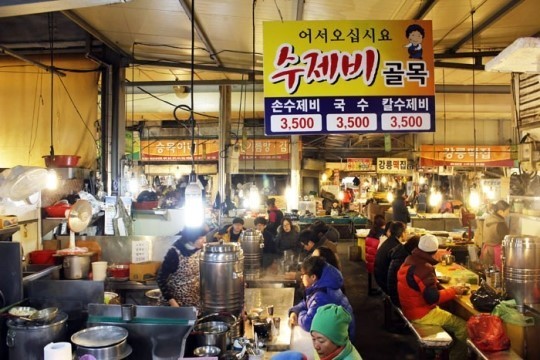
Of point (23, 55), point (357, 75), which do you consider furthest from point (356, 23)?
point (23, 55)

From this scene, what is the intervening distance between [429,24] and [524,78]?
3.64 m

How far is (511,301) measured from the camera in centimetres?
520

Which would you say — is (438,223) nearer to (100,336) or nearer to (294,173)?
(294,173)

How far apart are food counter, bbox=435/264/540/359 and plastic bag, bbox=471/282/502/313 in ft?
0.30

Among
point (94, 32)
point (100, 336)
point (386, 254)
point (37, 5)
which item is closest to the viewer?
point (37, 5)

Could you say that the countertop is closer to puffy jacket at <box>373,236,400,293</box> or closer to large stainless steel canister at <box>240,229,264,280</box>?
large stainless steel canister at <box>240,229,264,280</box>

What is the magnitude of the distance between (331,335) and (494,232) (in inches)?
247

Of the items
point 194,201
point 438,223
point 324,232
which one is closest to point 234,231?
point 324,232

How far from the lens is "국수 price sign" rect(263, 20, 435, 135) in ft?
15.3

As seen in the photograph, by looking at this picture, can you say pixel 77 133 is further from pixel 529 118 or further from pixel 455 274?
pixel 529 118

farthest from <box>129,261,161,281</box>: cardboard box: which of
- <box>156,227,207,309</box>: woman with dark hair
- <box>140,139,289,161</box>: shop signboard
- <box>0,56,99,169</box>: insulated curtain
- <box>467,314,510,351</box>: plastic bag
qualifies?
<box>140,139,289,161</box>: shop signboard

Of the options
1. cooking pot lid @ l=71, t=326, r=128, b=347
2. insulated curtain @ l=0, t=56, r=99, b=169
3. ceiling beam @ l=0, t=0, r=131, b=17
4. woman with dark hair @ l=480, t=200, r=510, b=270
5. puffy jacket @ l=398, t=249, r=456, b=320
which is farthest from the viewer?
insulated curtain @ l=0, t=56, r=99, b=169

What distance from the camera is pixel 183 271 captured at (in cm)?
526

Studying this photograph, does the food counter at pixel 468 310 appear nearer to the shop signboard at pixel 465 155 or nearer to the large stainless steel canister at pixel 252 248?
the large stainless steel canister at pixel 252 248
